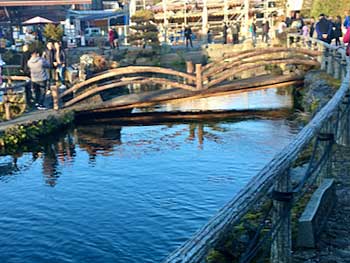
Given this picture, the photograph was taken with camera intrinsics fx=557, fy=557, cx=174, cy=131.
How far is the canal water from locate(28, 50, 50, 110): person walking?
Result: 1731 mm

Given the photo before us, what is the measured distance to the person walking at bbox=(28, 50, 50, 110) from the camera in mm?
16828

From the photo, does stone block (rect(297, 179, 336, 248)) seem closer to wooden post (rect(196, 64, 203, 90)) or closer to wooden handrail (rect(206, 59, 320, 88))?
wooden post (rect(196, 64, 203, 90))

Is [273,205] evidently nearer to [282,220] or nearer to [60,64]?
[282,220]

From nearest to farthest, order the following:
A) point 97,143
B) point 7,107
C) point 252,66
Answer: point 97,143
point 7,107
point 252,66

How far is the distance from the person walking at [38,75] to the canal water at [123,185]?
173cm

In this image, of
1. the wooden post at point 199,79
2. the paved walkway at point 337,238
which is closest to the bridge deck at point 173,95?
the wooden post at point 199,79

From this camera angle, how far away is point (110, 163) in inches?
494

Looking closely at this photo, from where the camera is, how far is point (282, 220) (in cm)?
432

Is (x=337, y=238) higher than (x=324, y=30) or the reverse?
the reverse

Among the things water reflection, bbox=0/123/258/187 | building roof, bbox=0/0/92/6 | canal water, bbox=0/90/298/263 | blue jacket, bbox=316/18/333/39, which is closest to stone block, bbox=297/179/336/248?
canal water, bbox=0/90/298/263

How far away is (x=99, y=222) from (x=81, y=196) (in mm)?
1490

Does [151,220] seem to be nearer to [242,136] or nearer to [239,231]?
[239,231]

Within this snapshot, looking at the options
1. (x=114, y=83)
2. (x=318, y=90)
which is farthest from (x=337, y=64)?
(x=114, y=83)

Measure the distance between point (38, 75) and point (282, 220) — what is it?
45.2 feet
